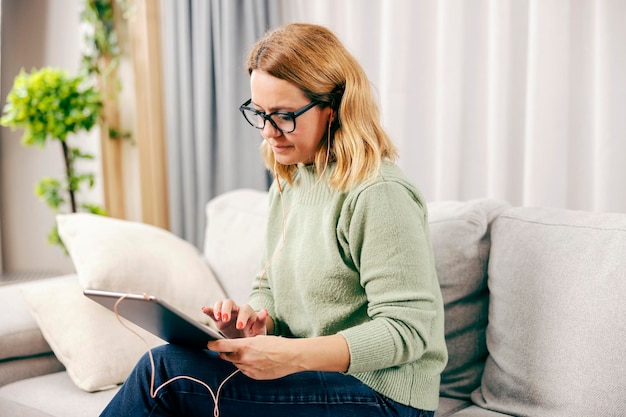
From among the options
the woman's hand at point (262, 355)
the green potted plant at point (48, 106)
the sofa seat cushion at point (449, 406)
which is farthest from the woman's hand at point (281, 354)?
the green potted plant at point (48, 106)

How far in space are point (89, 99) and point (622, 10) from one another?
1.93 m

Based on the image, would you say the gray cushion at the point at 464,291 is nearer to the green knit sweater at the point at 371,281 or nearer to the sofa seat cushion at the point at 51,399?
A: the green knit sweater at the point at 371,281

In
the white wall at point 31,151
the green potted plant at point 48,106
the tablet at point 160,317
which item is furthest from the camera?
the white wall at point 31,151

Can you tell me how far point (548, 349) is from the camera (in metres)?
1.36

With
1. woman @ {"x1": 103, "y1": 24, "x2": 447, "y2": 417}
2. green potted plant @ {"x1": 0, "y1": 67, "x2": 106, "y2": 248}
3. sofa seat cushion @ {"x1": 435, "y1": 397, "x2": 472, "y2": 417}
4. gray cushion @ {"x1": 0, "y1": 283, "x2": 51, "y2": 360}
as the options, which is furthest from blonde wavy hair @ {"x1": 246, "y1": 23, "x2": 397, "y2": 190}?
green potted plant @ {"x1": 0, "y1": 67, "x2": 106, "y2": 248}

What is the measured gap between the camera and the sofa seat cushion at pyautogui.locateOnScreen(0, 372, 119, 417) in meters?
1.51

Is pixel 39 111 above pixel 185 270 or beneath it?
above

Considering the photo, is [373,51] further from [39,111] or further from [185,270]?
[39,111]

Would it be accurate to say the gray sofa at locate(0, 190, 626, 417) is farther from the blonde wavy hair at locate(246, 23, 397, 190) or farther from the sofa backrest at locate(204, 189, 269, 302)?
the blonde wavy hair at locate(246, 23, 397, 190)

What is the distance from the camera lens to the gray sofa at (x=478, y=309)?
4.29 feet

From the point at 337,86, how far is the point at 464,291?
55cm

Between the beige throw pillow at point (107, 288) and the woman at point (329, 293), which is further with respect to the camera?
the beige throw pillow at point (107, 288)

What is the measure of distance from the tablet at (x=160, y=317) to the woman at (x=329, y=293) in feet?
0.15

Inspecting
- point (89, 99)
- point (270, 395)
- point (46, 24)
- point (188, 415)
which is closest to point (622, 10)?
point (270, 395)
